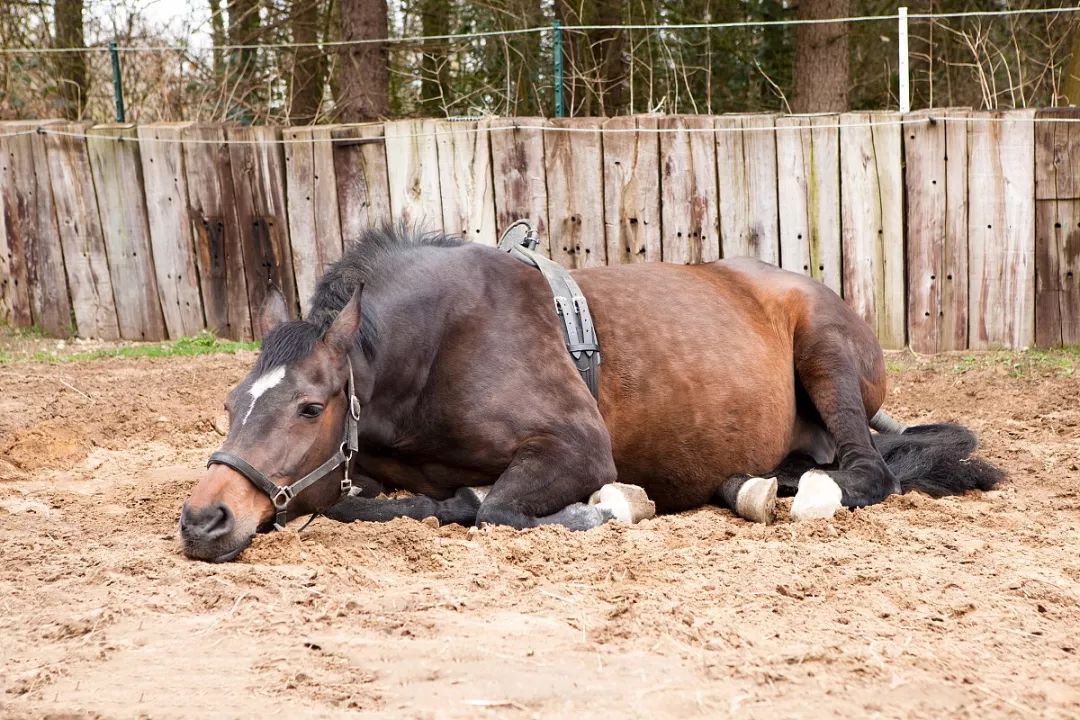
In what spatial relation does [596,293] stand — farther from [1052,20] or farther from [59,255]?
[1052,20]

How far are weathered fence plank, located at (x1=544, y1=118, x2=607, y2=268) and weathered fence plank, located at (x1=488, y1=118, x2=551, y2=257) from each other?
0.06 meters

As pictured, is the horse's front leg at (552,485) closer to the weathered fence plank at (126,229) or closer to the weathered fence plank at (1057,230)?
the weathered fence plank at (1057,230)

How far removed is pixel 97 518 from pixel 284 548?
46.8 inches

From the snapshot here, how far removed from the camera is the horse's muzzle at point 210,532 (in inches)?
143

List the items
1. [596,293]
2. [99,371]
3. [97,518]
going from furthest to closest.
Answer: [99,371] → [596,293] → [97,518]

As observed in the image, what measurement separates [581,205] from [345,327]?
4.77 m

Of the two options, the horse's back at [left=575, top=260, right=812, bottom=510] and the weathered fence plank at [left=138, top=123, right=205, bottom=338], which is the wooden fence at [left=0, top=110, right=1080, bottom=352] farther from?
the horse's back at [left=575, top=260, right=812, bottom=510]

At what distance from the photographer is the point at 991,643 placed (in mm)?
2951

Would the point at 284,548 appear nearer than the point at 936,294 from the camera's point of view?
Yes

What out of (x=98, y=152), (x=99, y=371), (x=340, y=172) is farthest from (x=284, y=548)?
(x=98, y=152)

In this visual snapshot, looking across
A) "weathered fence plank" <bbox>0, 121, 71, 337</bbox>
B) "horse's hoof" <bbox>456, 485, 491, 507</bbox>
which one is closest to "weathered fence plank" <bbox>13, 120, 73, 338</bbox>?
"weathered fence plank" <bbox>0, 121, 71, 337</bbox>

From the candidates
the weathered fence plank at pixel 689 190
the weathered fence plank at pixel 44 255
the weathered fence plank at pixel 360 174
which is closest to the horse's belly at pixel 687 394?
the weathered fence plank at pixel 689 190

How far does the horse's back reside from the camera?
4949mm

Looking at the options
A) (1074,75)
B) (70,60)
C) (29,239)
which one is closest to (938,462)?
(1074,75)
